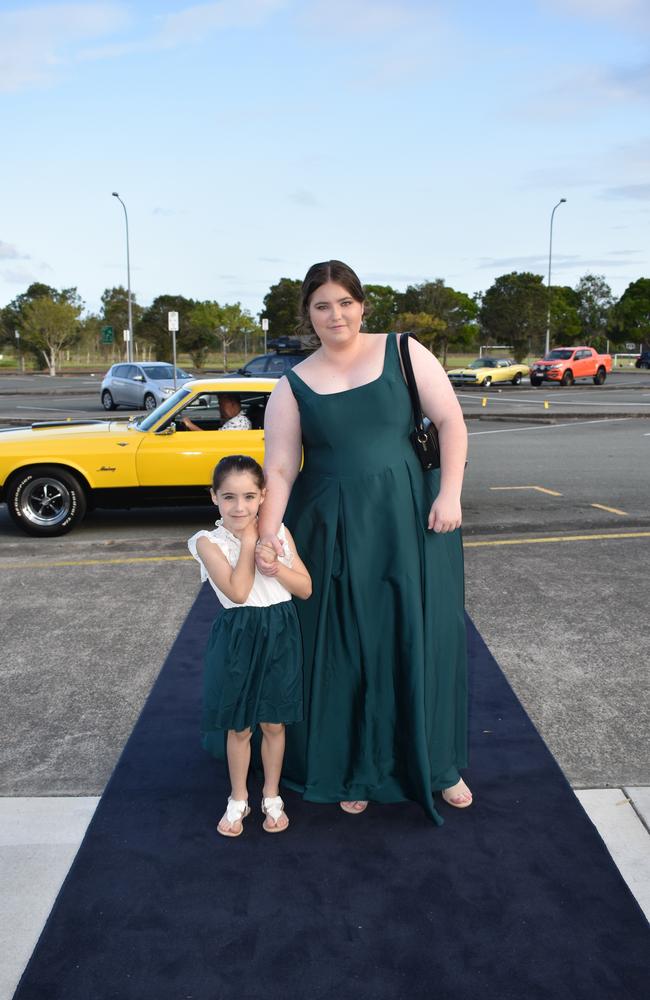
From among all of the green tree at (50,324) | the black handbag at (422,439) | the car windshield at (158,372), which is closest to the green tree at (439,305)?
the green tree at (50,324)

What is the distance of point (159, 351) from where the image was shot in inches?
2485

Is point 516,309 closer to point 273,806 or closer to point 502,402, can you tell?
point 502,402

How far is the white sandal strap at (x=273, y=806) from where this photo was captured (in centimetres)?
300

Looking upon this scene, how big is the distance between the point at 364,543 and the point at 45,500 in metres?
5.58

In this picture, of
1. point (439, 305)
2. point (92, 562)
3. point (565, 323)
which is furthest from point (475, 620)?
point (565, 323)

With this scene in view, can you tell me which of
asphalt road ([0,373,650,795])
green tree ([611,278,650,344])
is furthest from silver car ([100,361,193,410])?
green tree ([611,278,650,344])

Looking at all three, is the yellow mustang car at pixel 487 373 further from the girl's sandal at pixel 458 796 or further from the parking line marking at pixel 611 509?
the girl's sandal at pixel 458 796

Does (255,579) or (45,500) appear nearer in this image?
(255,579)

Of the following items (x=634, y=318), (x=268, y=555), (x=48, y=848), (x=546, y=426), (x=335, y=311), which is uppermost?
(x=634, y=318)

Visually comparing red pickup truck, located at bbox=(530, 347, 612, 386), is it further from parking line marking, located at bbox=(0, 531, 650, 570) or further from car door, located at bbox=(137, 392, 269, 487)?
car door, located at bbox=(137, 392, 269, 487)

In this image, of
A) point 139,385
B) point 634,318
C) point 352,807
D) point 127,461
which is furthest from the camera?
point 634,318

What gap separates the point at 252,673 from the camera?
288cm

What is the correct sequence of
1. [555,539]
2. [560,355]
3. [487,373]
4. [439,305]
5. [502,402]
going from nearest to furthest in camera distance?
[555,539] < [502,402] < [487,373] < [560,355] < [439,305]

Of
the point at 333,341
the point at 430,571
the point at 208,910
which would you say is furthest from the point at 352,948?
the point at 333,341
